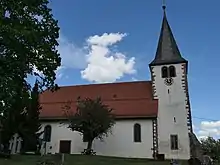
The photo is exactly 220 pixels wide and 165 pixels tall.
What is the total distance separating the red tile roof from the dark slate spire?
3435 millimetres

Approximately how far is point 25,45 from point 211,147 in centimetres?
5103

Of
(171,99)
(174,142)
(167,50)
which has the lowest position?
(174,142)

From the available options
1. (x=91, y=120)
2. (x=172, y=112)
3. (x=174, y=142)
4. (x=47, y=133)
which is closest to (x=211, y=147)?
(x=172, y=112)

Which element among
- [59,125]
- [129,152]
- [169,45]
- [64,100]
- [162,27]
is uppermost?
[162,27]

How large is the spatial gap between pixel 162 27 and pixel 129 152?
667 inches

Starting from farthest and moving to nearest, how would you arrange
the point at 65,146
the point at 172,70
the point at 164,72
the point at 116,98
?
the point at 116,98
the point at 164,72
the point at 172,70
the point at 65,146

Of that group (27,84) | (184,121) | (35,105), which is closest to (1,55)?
(27,84)

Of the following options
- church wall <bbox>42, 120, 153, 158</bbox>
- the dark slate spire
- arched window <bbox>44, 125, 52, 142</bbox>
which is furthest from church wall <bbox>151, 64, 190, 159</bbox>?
arched window <bbox>44, 125, 52, 142</bbox>

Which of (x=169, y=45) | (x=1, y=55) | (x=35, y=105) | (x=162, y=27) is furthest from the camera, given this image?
(x=162, y=27)

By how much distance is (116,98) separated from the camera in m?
35.1

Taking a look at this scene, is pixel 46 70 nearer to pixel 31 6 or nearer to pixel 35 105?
pixel 31 6

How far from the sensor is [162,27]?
38219 millimetres

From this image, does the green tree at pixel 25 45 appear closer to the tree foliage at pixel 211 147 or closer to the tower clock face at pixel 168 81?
the tower clock face at pixel 168 81

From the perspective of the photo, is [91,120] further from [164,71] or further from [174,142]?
[164,71]
